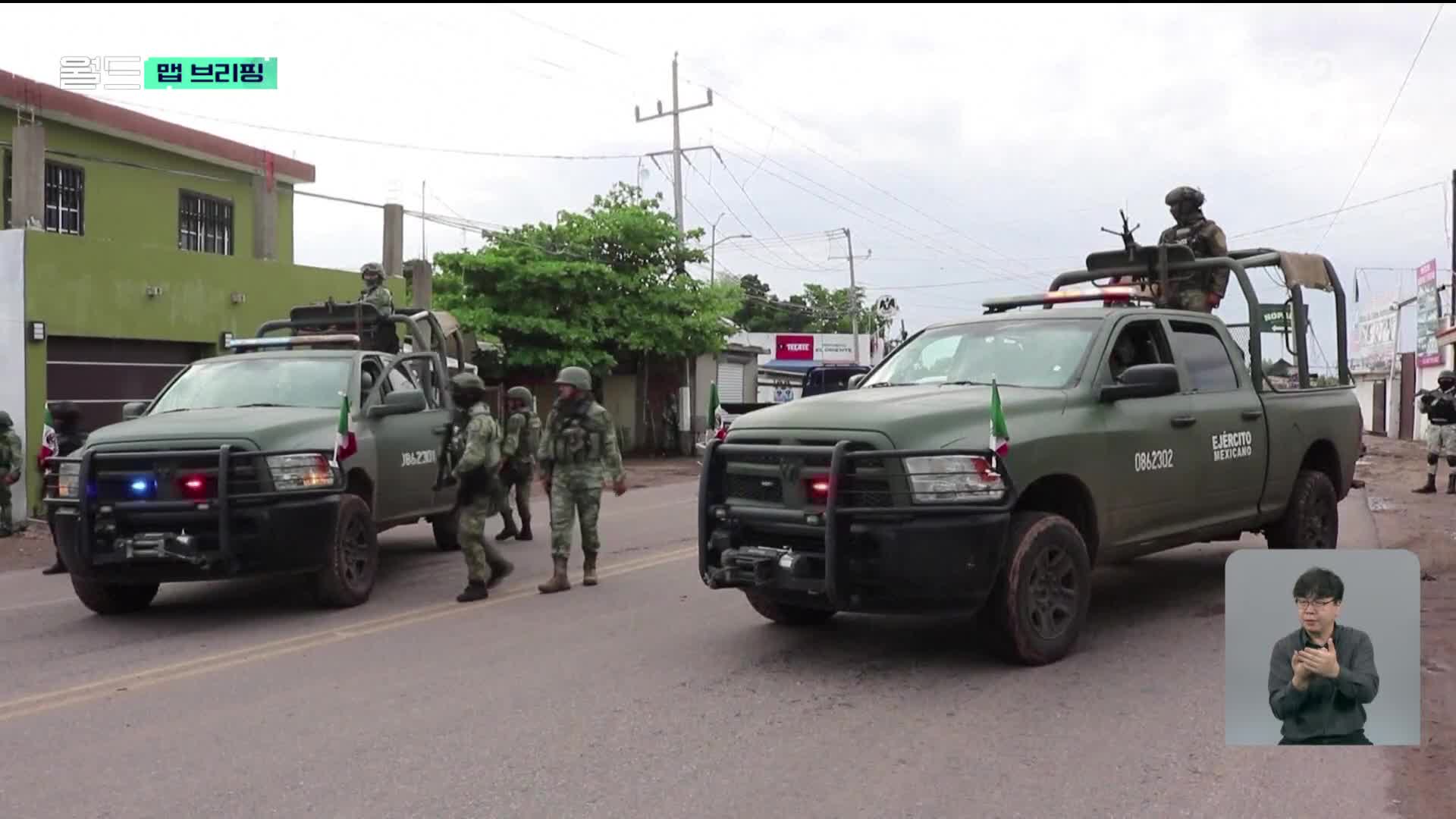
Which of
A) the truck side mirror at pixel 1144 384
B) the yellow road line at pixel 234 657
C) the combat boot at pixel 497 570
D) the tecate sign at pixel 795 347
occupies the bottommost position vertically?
the yellow road line at pixel 234 657

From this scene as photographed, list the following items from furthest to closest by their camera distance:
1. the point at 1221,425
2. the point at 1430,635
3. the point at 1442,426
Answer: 1. the point at 1442,426
2. the point at 1221,425
3. the point at 1430,635

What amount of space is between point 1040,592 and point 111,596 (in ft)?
20.2

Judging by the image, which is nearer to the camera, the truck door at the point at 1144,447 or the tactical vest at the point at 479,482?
the truck door at the point at 1144,447

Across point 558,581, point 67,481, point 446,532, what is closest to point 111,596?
point 67,481

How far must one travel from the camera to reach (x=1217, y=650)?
6871 millimetres

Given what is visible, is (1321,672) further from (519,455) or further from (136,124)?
(136,124)

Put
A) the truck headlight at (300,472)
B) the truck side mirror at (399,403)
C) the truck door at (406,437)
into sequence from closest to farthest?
1. the truck headlight at (300,472)
2. the truck side mirror at (399,403)
3. the truck door at (406,437)

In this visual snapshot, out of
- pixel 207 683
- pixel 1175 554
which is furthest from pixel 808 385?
pixel 207 683

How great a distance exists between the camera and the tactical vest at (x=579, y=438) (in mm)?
9516

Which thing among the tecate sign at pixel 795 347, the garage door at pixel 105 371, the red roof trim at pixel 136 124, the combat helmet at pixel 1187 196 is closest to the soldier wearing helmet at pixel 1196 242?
the combat helmet at pixel 1187 196

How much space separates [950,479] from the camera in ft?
20.2

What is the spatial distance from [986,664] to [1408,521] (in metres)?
9.44

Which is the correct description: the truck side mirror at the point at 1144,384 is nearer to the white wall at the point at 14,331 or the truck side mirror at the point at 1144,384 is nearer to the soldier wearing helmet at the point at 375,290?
the soldier wearing helmet at the point at 375,290

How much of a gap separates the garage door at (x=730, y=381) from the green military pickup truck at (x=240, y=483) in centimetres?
2627
